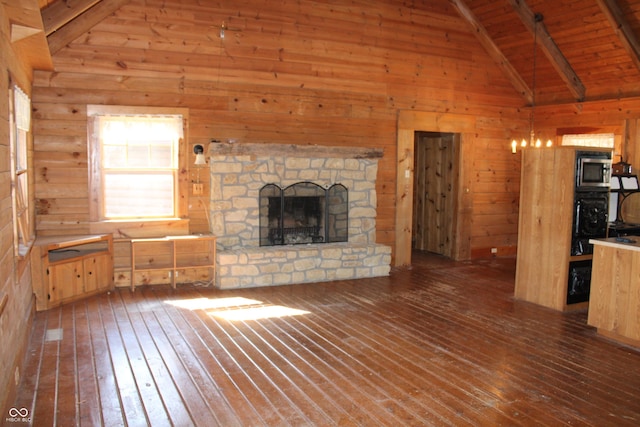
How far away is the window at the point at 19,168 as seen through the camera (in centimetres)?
389

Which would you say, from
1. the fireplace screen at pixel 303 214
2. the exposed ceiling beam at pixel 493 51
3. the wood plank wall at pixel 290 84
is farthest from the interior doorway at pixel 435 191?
the fireplace screen at pixel 303 214

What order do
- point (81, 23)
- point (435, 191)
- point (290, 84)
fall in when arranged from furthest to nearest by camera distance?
1. point (435, 191)
2. point (290, 84)
3. point (81, 23)

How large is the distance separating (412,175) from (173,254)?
3.73m

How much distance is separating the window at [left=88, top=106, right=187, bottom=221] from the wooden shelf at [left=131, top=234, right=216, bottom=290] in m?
0.36

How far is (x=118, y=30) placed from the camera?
6066mm

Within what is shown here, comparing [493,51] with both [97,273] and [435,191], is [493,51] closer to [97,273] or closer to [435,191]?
[435,191]

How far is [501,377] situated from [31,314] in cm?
409

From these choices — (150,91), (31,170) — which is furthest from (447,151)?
(31,170)

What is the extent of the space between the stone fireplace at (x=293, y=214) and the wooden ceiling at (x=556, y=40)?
2.25 meters

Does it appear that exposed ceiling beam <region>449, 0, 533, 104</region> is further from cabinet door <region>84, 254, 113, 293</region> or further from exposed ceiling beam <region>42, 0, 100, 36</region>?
cabinet door <region>84, 254, 113, 293</region>

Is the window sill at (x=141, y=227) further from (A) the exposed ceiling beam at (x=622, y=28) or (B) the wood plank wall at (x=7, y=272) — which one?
(A) the exposed ceiling beam at (x=622, y=28)

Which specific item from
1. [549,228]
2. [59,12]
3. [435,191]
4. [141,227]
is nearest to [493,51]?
[435,191]

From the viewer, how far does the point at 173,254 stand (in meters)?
6.27

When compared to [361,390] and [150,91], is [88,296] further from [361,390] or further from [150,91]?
[361,390]
